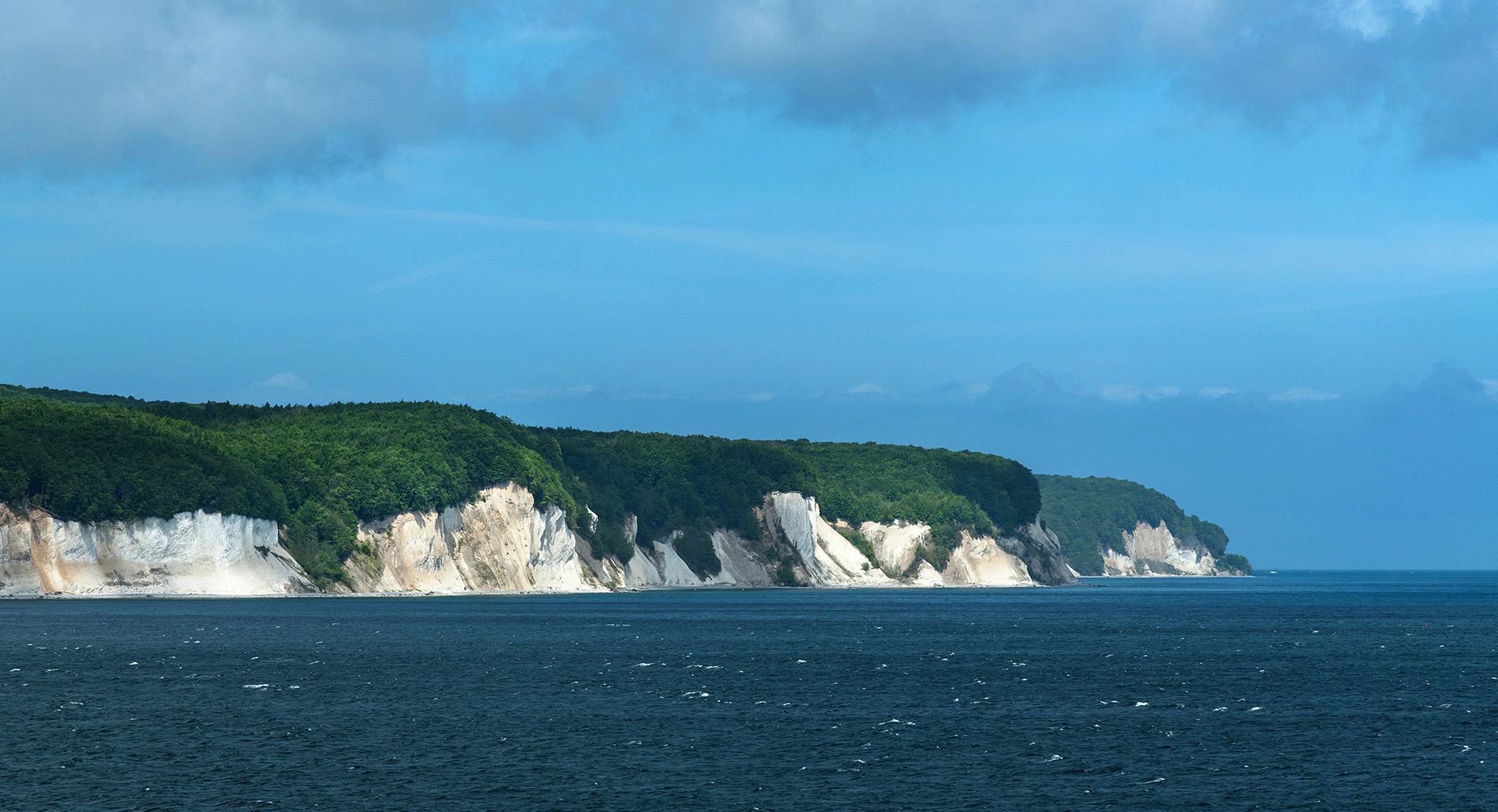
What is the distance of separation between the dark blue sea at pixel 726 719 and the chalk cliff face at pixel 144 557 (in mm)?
31531

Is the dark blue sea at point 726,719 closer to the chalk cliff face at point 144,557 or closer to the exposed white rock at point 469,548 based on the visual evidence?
the chalk cliff face at point 144,557

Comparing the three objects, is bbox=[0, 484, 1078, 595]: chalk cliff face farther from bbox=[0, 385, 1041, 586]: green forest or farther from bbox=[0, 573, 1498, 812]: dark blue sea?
bbox=[0, 573, 1498, 812]: dark blue sea

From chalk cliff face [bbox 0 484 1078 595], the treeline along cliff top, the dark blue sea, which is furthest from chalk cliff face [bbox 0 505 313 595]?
the dark blue sea

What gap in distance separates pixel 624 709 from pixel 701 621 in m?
65.1

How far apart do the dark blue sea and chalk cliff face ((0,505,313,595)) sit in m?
31.5

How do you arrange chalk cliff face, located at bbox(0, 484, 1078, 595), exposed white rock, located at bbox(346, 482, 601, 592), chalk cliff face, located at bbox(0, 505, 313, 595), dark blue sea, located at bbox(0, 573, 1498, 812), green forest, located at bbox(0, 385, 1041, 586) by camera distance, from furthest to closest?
exposed white rock, located at bbox(346, 482, 601, 592) → green forest, located at bbox(0, 385, 1041, 586) → chalk cliff face, located at bbox(0, 484, 1078, 595) → chalk cliff face, located at bbox(0, 505, 313, 595) → dark blue sea, located at bbox(0, 573, 1498, 812)

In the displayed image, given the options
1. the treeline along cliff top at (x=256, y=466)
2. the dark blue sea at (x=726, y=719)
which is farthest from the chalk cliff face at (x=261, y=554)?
the dark blue sea at (x=726, y=719)

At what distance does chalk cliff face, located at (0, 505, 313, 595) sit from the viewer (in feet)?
443

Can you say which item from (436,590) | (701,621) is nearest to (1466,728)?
(701,621)

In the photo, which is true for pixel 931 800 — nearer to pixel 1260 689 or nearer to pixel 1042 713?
pixel 1042 713

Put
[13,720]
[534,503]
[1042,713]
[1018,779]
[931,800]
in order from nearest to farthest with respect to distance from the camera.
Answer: [931,800] → [1018,779] → [13,720] → [1042,713] → [534,503]

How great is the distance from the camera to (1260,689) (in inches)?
2628

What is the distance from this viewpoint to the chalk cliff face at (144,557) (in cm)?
13500

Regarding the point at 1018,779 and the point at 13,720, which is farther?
the point at 13,720
